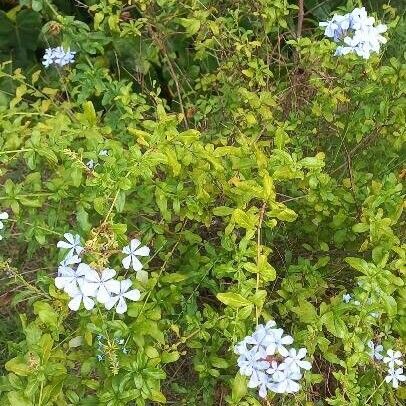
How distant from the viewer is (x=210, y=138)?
208cm

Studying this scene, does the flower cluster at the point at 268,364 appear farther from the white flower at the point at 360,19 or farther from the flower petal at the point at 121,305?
the white flower at the point at 360,19

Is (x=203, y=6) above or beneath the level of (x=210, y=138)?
above

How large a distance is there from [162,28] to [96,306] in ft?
3.90

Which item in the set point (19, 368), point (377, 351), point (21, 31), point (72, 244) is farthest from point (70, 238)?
point (21, 31)

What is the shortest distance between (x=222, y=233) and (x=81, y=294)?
57 cm

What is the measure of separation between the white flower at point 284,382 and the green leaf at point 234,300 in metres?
0.15

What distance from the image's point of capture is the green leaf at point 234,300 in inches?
50.8

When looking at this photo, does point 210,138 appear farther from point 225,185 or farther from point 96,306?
point 96,306

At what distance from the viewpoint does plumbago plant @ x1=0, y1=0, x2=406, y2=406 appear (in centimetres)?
135

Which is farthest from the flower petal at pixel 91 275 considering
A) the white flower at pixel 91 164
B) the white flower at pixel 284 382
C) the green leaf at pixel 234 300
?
the white flower at pixel 91 164

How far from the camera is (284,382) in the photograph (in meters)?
1.22

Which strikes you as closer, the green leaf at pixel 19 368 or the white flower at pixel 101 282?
the white flower at pixel 101 282

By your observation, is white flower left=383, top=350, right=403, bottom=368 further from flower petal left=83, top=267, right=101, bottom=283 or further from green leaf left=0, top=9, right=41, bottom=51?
green leaf left=0, top=9, right=41, bottom=51

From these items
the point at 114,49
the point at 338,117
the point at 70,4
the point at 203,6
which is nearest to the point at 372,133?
the point at 338,117
